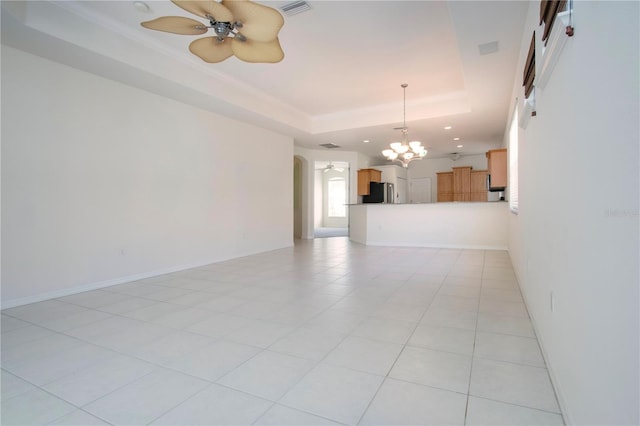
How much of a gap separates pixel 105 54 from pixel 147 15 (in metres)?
0.67

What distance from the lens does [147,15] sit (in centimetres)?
344

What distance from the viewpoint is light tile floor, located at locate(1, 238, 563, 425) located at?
5.22ft

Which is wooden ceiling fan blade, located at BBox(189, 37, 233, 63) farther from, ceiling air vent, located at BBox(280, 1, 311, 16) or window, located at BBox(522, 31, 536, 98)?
window, located at BBox(522, 31, 536, 98)

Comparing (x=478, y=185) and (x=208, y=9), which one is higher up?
(x=208, y=9)

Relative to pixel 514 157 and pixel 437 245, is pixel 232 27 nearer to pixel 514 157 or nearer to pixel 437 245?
pixel 514 157

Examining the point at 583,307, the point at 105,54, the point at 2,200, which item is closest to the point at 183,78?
the point at 105,54

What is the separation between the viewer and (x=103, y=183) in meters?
4.16

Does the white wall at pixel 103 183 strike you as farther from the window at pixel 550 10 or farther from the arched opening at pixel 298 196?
the window at pixel 550 10

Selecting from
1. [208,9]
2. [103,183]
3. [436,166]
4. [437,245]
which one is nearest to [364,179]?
[436,166]

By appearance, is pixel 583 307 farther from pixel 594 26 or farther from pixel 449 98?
pixel 449 98

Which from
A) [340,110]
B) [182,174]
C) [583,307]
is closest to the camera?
[583,307]

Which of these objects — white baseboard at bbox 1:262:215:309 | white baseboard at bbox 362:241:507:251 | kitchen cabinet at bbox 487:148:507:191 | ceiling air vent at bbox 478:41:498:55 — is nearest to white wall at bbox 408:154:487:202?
white baseboard at bbox 362:241:507:251

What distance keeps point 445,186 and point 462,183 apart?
60 centimetres

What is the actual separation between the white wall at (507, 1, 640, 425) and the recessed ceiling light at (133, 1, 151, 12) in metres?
3.69
